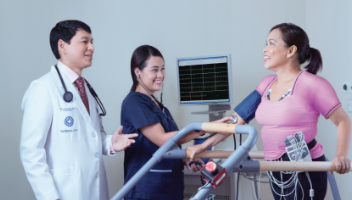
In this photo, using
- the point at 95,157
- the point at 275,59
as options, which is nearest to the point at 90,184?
the point at 95,157

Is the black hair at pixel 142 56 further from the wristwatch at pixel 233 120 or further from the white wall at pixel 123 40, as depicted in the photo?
the white wall at pixel 123 40

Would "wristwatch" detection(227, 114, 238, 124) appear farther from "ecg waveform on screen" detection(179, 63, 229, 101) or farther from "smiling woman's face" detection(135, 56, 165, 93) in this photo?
"ecg waveform on screen" detection(179, 63, 229, 101)

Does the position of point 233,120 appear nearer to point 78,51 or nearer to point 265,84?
point 265,84

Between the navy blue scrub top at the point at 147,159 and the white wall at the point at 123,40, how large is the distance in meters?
1.28

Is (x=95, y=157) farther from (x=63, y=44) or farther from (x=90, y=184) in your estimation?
(x=63, y=44)

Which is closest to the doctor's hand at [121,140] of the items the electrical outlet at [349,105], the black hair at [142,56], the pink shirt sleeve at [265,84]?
the black hair at [142,56]

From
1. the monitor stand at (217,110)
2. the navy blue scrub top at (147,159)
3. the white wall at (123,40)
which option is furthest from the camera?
the monitor stand at (217,110)

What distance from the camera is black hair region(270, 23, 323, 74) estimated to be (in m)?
1.28

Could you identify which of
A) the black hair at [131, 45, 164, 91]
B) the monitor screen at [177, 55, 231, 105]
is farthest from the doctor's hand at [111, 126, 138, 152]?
the monitor screen at [177, 55, 231, 105]

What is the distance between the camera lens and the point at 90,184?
139 cm

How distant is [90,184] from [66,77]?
492 millimetres

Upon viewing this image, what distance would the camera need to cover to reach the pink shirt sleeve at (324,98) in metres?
1.15

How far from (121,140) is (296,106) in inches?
30.5

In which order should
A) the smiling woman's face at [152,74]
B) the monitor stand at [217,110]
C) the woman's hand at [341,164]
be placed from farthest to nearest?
the monitor stand at [217,110] → the smiling woman's face at [152,74] → the woman's hand at [341,164]
